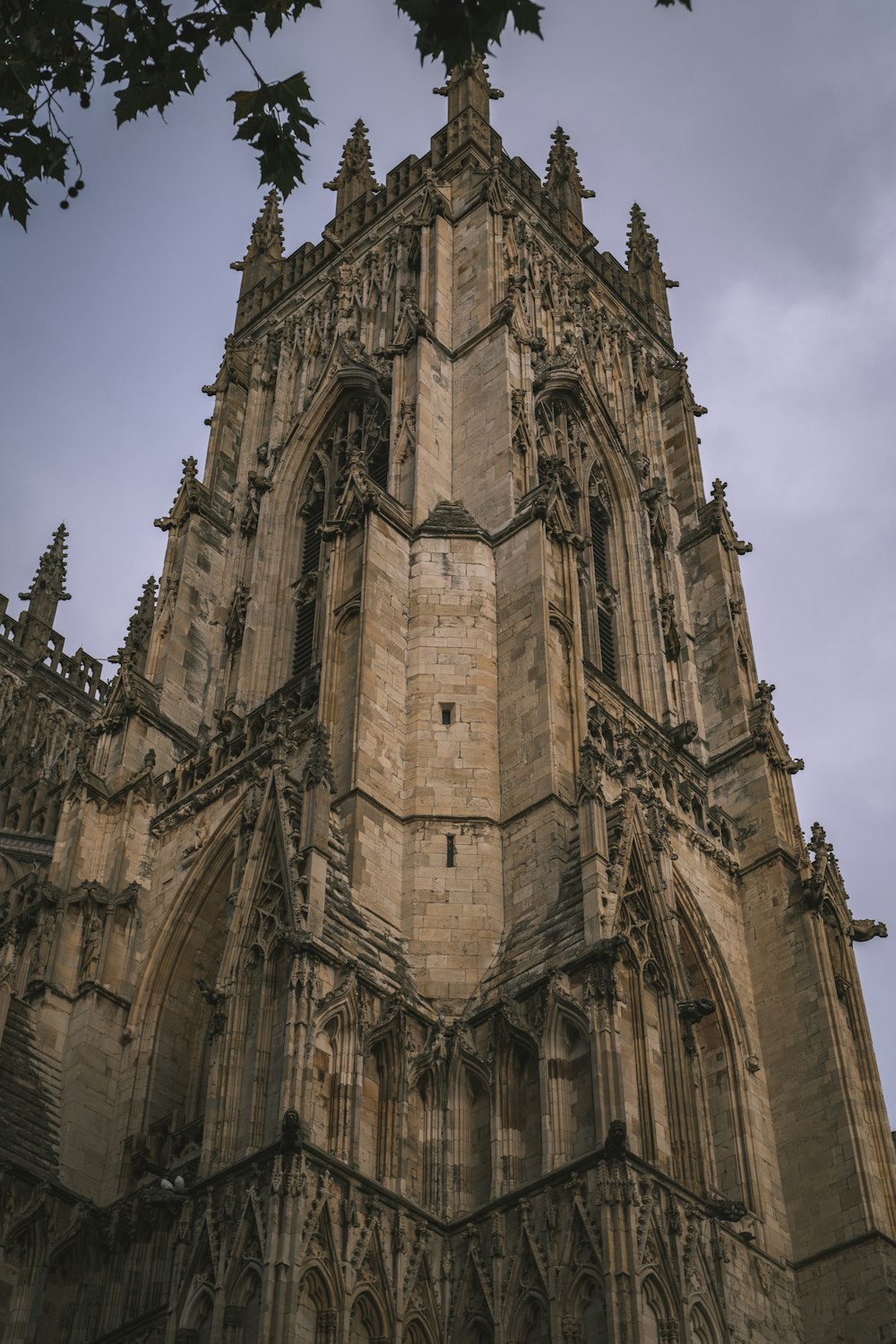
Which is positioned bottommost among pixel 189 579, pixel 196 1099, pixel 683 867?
pixel 196 1099

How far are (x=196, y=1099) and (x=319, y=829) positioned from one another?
531cm

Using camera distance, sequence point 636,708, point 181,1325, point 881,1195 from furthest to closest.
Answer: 1. point 636,708
2. point 881,1195
3. point 181,1325

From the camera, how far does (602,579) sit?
3195cm

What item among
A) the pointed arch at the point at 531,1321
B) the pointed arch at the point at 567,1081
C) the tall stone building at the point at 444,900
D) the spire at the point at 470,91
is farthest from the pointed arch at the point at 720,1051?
the spire at the point at 470,91

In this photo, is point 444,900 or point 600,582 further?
point 600,582

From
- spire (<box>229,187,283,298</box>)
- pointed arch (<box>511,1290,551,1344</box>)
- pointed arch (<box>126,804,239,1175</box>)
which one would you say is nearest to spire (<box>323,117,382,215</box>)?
spire (<box>229,187,283,298</box>)

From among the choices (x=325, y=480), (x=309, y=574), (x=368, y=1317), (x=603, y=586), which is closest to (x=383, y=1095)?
(x=368, y=1317)

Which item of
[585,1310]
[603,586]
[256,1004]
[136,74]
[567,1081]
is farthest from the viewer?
[603,586]

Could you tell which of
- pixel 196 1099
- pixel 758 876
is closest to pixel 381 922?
pixel 196 1099

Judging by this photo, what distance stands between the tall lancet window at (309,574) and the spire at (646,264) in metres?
11.9

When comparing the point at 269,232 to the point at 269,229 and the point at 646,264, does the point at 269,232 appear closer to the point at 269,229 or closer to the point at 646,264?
the point at 269,229

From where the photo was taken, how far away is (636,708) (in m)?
28.2

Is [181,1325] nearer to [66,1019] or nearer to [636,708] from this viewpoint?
[66,1019]

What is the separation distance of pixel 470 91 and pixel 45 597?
23.9 meters
